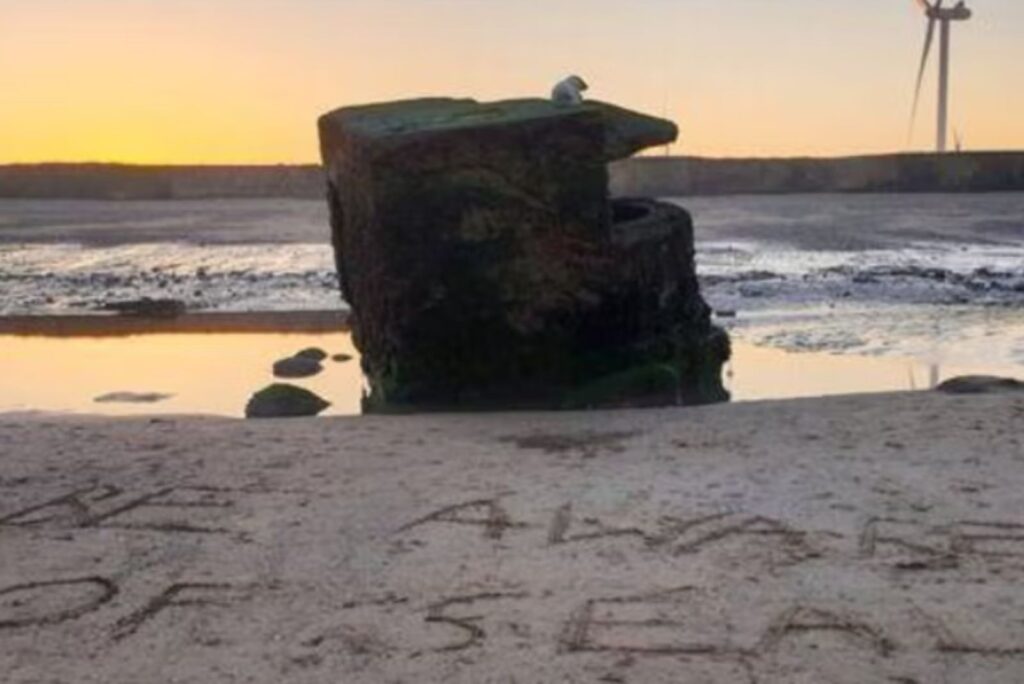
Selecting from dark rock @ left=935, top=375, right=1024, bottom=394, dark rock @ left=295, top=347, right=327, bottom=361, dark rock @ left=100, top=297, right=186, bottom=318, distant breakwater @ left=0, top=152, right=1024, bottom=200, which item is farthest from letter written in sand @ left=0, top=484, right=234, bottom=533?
distant breakwater @ left=0, top=152, right=1024, bottom=200

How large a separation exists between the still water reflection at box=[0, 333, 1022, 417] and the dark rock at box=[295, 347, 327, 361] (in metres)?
0.11

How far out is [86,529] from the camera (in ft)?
15.6

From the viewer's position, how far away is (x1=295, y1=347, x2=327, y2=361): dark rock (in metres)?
10.3

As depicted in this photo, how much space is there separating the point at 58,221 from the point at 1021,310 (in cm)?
3190

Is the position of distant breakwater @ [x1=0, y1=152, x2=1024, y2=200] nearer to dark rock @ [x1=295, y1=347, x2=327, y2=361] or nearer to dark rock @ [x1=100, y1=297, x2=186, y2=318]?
dark rock @ [x1=100, y1=297, x2=186, y2=318]

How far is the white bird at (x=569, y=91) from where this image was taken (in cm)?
748

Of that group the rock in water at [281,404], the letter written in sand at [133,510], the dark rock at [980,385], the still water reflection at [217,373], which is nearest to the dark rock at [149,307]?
the still water reflection at [217,373]

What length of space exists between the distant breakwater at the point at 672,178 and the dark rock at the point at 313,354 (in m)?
31.8

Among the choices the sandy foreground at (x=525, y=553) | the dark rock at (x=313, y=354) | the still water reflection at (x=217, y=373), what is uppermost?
the sandy foreground at (x=525, y=553)

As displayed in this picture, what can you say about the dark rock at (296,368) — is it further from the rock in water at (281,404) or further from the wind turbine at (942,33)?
the wind turbine at (942,33)

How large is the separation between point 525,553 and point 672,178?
4886 centimetres

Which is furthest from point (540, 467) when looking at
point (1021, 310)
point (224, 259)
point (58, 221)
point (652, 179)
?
point (652, 179)

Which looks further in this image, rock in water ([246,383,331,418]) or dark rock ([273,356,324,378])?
dark rock ([273,356,324,378])

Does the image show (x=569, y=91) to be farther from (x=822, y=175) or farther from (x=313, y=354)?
(x=822, y=175)
